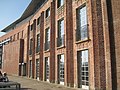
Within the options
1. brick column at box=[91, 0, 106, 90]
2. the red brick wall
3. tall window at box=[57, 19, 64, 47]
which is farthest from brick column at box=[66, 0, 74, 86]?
the red brick wall

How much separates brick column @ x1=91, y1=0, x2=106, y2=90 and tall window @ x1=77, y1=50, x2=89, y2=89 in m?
1.79

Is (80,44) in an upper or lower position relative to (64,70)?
upper

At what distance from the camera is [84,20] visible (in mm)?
18469

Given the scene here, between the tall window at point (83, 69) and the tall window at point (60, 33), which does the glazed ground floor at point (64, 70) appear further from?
the tall window at point (60, 33)

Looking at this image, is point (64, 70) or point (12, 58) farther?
point (12, 58)

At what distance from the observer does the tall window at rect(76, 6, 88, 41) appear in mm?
17891

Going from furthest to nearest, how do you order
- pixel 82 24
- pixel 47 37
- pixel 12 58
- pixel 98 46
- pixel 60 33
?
pixel 12 58
pixel 47 37
pixel 60 33
pixel 82 24
pixel 98 46

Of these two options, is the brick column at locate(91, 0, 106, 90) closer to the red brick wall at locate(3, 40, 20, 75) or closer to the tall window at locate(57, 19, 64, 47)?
the tall window at locate(57, 19, 64, 47)

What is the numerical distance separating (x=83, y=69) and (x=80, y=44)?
2.10 metres

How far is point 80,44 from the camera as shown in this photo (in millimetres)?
18234

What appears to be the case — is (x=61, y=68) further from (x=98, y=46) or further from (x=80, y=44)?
(x=98, y=46)

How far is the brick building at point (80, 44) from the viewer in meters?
14.5

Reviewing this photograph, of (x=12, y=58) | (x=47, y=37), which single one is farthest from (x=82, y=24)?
(x=12, y=58)

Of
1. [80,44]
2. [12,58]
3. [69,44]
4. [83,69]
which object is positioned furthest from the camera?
[12,58]
